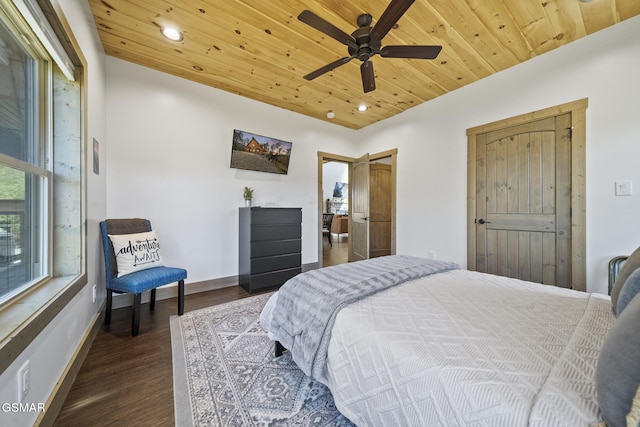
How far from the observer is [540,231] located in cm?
254

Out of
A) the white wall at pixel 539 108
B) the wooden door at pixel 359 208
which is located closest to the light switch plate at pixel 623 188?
the white wall at pixel 539 108

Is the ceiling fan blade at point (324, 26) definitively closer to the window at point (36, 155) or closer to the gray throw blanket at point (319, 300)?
the window at point (36, 155)

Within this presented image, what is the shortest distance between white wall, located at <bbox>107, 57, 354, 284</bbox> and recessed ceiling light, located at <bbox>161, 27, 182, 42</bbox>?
0.73 m

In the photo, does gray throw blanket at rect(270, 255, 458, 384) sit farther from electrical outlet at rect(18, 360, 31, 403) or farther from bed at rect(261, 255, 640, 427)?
electrical outlet at rect(18, 360, 31, 403)

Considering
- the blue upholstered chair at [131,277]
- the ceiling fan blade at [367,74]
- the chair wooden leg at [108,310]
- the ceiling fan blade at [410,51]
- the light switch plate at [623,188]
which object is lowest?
the chair wooden leg at [108,310]

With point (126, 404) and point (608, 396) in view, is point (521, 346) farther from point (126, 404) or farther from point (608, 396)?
point (126, 404)

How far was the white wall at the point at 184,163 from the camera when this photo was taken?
257 cm

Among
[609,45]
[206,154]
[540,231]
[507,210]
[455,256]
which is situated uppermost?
[609,45]

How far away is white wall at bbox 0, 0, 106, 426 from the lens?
0.97m

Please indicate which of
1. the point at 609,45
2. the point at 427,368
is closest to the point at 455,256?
the point at 609,45

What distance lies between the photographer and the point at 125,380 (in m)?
1.46

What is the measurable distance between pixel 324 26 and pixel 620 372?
80.9 inches

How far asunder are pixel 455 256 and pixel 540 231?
0.91 meters
